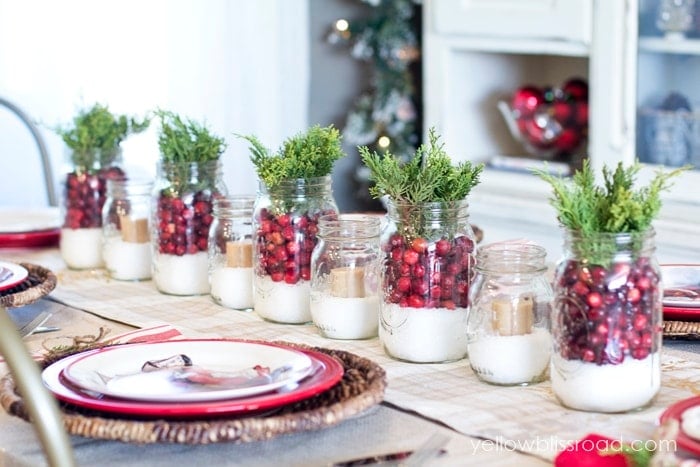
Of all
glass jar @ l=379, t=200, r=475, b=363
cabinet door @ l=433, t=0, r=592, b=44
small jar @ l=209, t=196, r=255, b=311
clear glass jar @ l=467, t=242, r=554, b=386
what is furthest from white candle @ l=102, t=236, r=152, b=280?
cabinet door @ l=433, t=0, r=592, b=44

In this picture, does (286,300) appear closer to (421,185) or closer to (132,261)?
(421,185)

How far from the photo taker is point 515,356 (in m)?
1.15

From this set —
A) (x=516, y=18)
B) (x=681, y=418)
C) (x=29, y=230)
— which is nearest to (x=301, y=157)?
(x=681, y=418)

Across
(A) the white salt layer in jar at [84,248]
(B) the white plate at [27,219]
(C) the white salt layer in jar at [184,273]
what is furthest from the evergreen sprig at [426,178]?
(B) the white plate at [27,219]

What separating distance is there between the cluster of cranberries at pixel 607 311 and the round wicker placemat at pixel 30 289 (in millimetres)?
711

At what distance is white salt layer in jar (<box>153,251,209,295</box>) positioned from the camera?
1.60 meters

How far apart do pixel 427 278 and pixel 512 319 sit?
11 cm

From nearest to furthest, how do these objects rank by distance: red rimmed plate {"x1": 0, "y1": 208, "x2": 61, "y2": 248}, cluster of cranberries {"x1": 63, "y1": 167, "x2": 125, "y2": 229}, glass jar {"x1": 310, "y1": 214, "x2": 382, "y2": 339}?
glass jar {"x1": 310, "y1": 214, "x2": 382, "y2": 339}
cluster of cranberries {"x1": 63, "y1": 167, "x2": 125, "y2": 229}
red rimmed plate {"x1": 0, "y1": 208, "x2": 61, "y2": 248}

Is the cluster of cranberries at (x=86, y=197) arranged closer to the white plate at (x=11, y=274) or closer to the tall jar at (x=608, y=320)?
the white plate at (x=11, y=274)

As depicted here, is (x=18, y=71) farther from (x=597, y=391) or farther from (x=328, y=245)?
(x=597, y=391)

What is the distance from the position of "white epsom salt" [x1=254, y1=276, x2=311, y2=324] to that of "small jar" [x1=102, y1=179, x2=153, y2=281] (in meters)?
0.35

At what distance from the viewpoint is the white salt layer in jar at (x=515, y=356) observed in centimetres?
115

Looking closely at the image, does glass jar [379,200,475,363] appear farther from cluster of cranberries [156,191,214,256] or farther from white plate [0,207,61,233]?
white plate [0,207,61,233]

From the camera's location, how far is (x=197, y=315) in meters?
1.50
